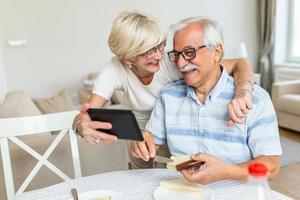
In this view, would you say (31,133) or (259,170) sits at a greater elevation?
(259,170)

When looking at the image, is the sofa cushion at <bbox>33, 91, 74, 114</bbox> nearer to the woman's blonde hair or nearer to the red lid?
the woman's blonde hair

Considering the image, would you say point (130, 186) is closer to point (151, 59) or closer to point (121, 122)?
→ point (121, 122)

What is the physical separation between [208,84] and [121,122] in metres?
0.42

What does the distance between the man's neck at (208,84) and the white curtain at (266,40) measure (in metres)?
3.93

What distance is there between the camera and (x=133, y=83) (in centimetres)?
166

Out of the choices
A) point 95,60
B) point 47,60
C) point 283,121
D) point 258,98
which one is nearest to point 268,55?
point 283,121

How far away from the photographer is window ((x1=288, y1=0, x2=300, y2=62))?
488 centimetres

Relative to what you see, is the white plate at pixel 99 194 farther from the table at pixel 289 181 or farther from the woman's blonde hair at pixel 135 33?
the table at pixel 289 181

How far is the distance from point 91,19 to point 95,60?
503 mm

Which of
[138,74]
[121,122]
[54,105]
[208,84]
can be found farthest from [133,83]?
[54,105]

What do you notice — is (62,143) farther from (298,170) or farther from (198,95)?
(298,170)

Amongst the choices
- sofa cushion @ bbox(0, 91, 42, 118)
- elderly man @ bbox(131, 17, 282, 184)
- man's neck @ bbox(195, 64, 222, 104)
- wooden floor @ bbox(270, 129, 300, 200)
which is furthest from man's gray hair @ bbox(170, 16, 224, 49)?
wooden floor @ bbox(270, 129, 300, 200)

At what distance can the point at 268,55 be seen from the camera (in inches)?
201

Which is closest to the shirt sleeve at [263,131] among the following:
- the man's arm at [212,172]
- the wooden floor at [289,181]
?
the man's arm at [212,172]
